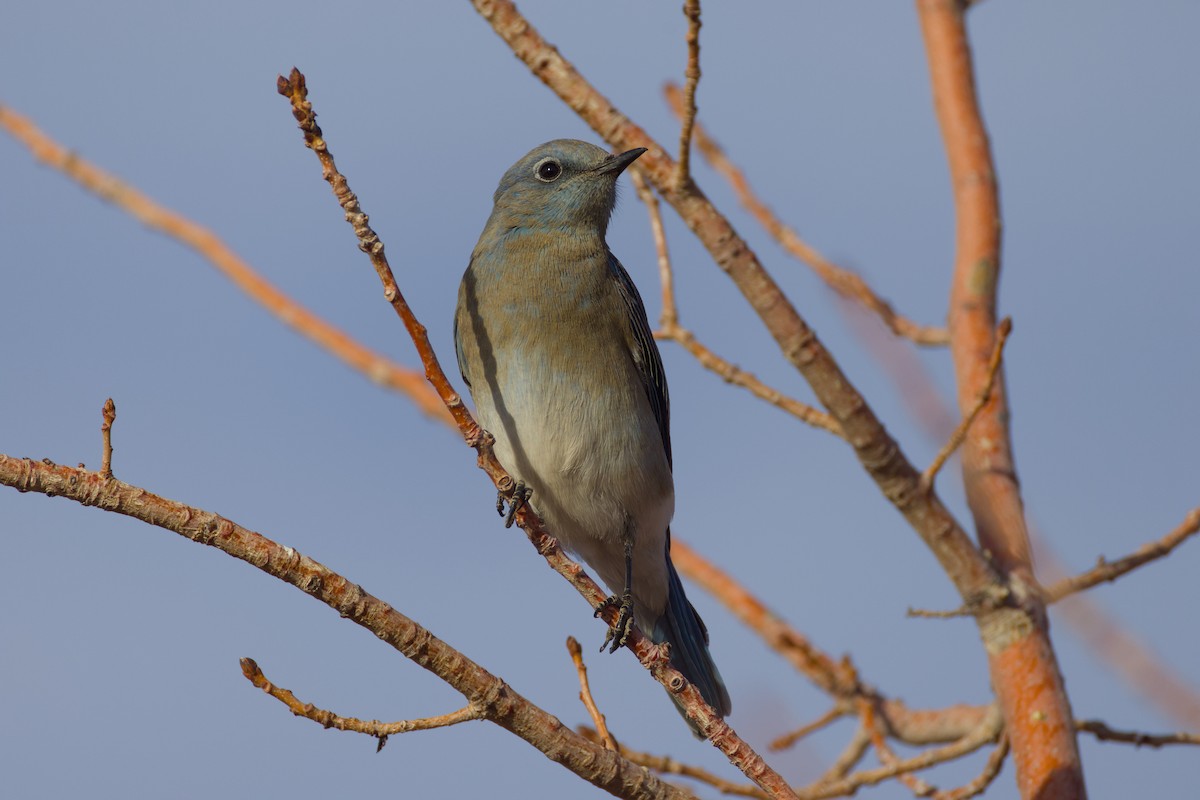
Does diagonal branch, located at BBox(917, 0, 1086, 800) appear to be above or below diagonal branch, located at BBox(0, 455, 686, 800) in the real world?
above

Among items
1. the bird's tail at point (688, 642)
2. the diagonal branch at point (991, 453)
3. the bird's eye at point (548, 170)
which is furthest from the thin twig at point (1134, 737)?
the bird's eye at point (548, 170)

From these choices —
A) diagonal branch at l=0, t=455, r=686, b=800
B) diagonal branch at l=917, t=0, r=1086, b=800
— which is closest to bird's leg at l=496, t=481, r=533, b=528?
diagonal branch at l=0, t=455, r=686, b=800

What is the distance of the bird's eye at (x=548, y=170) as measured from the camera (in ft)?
25.4

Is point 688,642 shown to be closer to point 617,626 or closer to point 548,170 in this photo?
point 617,626

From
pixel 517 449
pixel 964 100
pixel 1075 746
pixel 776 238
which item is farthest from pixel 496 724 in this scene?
pixel 964 100

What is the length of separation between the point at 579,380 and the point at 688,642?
1835 millimetres

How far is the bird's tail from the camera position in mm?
7641

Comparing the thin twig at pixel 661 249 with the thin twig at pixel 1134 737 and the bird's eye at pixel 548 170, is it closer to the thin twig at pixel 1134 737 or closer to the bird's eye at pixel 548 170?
the bird's eye at pixel 548 170

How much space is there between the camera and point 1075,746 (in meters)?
6.08

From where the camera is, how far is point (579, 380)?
6934mm

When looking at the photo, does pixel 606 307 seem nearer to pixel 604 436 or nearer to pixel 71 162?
pixel 604 436

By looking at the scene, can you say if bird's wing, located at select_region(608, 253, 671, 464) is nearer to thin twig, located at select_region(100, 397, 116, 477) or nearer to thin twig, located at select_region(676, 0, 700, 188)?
thin twig, located at select_region(676, 0, 700, 188)

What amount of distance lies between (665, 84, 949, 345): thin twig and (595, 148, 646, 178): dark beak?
58 cm

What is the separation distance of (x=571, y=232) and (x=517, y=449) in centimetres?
135
